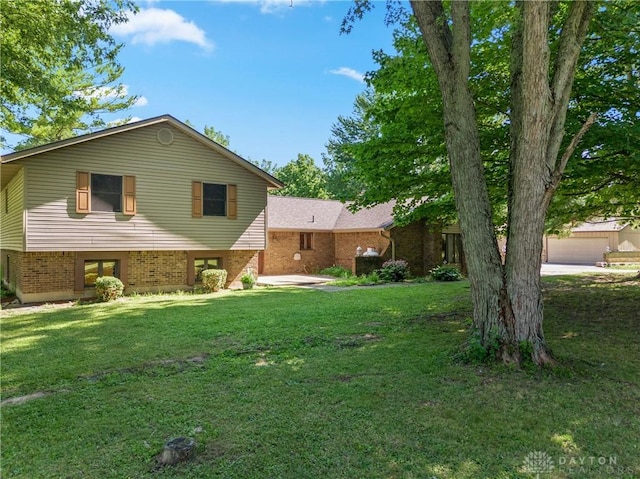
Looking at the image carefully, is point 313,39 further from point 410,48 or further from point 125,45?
point 125,45

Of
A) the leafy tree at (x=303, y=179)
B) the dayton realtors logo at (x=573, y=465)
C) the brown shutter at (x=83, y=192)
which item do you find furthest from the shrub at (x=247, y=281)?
the leafy tree at (x=303, y=179)

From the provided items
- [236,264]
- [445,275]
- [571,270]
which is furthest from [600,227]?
[236,264]

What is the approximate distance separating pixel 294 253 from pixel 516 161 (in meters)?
16.4

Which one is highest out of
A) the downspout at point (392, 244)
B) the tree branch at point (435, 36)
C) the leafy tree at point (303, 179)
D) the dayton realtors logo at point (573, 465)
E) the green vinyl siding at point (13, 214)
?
the leafy tree at point (303, 179)

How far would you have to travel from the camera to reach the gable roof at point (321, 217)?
761 inches

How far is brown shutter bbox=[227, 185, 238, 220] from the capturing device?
A: 14508 mm

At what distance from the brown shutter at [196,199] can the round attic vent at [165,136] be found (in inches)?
Answer: 63.0

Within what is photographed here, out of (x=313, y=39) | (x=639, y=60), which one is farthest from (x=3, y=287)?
(x=639, y=60)

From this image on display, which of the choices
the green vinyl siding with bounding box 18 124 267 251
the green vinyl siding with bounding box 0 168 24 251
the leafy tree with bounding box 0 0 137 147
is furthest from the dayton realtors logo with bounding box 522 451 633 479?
the green vinyl siding with bounding box 0 168 24 251

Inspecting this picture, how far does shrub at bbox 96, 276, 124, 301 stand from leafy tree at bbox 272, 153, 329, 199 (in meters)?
26.0

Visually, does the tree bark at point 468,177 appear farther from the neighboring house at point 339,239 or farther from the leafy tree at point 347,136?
the leafy tree at point 347,136

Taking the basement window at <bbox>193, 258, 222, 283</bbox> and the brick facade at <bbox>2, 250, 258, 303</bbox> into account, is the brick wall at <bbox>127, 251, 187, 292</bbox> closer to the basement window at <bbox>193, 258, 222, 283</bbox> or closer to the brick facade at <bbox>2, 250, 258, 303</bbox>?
the brick facade at <bbox>2, 250, 258, 303</bbox>

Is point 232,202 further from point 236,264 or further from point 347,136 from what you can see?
point 347,136

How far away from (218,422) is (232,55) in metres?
11.1
